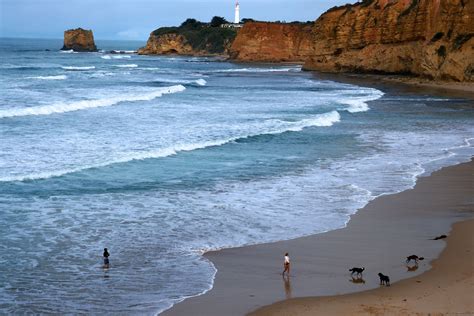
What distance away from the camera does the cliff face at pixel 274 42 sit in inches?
4469

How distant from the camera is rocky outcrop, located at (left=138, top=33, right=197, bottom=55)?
162750 mm

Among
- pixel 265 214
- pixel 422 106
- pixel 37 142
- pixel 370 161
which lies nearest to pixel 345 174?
pixel 370 161

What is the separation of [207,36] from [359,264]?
151271 mm

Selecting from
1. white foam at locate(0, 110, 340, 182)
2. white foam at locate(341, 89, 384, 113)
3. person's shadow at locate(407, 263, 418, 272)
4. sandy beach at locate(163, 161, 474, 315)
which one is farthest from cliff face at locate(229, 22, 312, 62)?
person's shadow at locate(407, 263, 418, 272)

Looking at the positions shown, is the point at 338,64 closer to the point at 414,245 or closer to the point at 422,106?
the point at 422,106

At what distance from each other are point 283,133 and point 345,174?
9.64 meters

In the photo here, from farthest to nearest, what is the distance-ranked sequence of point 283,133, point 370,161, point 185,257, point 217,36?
point 217,36 < point 283,133 < point 370,161 < point 185,257

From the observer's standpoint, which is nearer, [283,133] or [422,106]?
[283,133]

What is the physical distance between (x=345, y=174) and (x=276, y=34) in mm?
93349

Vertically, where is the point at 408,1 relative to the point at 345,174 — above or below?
above

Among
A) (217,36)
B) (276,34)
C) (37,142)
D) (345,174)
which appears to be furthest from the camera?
(217,36)

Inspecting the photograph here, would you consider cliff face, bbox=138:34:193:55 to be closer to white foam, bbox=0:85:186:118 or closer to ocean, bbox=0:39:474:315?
white foam, bbox=0:85:186:118

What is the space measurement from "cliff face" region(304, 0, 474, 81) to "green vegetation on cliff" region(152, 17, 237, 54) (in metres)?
72.5

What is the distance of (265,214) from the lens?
18.5m
